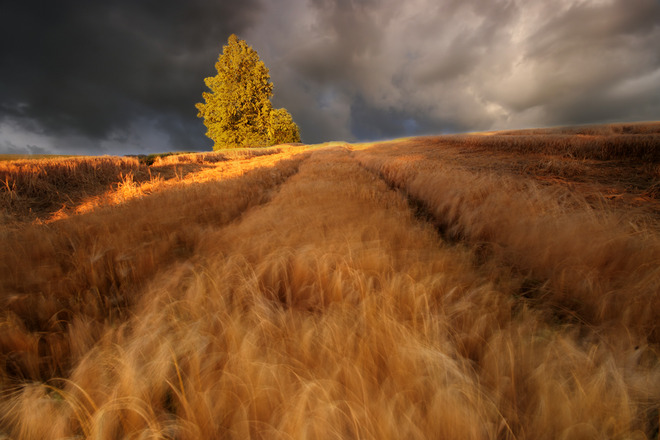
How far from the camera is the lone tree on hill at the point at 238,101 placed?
23.6 metres

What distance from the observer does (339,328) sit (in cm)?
87

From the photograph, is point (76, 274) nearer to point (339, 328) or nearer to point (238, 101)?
point (339, 328)

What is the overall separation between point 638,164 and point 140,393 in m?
5.35

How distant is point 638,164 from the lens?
325 centimetres

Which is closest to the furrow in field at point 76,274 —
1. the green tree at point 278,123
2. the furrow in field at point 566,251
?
the furrow in field at point 566,251

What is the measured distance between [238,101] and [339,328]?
2705 cm

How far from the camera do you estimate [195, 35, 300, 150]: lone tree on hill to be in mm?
23625

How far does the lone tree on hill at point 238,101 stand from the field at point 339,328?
974 inches

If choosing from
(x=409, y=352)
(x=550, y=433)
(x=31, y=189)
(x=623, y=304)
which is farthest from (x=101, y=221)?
(x=31, y=189)

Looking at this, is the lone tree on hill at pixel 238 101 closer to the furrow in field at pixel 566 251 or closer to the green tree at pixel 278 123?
the green tree at pixel 278 123

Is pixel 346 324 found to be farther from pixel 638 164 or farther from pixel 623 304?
pixel 638 164

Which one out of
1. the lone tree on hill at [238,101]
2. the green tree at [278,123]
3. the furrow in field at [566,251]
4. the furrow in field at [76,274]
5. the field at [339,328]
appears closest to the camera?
the field at [339,328]

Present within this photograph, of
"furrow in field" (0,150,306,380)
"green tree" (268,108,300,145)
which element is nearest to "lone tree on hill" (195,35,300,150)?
"green tree" (268,108,300,145)

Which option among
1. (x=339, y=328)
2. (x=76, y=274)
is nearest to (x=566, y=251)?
(x=339, y=328)
